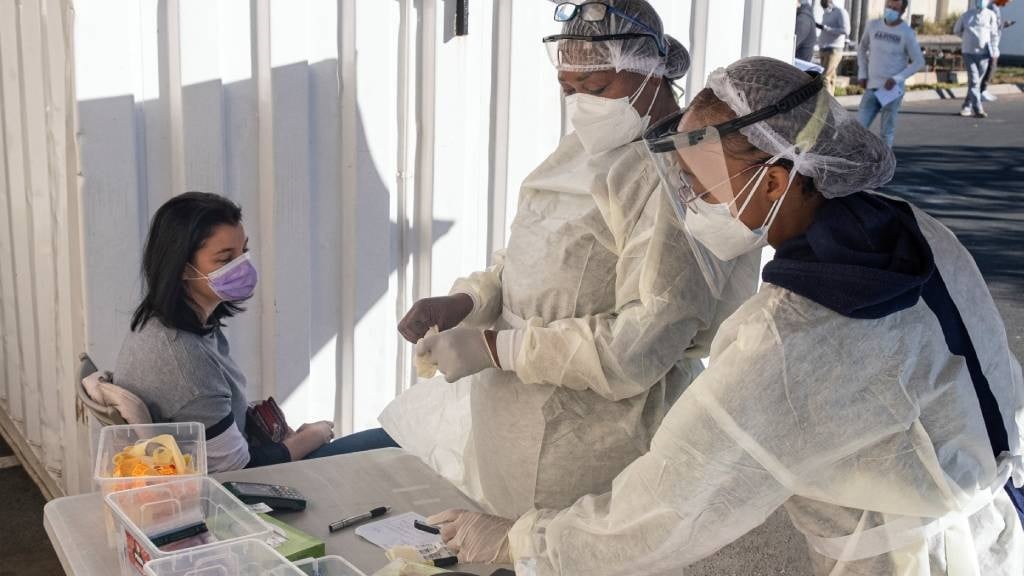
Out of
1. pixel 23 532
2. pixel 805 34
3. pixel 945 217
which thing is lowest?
pixel 23 532

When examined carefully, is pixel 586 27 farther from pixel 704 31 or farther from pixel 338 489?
pixel 704 31

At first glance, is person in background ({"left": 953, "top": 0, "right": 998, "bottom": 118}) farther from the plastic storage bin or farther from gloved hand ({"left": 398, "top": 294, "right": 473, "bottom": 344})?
the plastic storage bin

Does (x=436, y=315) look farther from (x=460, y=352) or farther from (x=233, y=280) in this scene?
(x=233, y=280)

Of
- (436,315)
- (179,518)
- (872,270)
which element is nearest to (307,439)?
(436,315)

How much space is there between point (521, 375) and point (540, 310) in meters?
0.18

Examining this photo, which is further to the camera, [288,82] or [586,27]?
[288,82]

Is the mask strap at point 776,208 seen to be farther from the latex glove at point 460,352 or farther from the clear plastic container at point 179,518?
the clear plastic container at point 179,518

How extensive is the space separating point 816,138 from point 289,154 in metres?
2.15

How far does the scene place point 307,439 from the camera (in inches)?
112

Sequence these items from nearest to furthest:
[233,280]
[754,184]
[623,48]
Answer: [754,184], [623,48], [233,280]

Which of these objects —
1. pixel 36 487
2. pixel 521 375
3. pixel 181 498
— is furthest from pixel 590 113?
pixel 36 487

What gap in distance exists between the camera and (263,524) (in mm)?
1765

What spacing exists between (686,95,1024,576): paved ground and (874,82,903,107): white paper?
2.43ft

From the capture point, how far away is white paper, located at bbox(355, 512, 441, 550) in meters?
1.93
